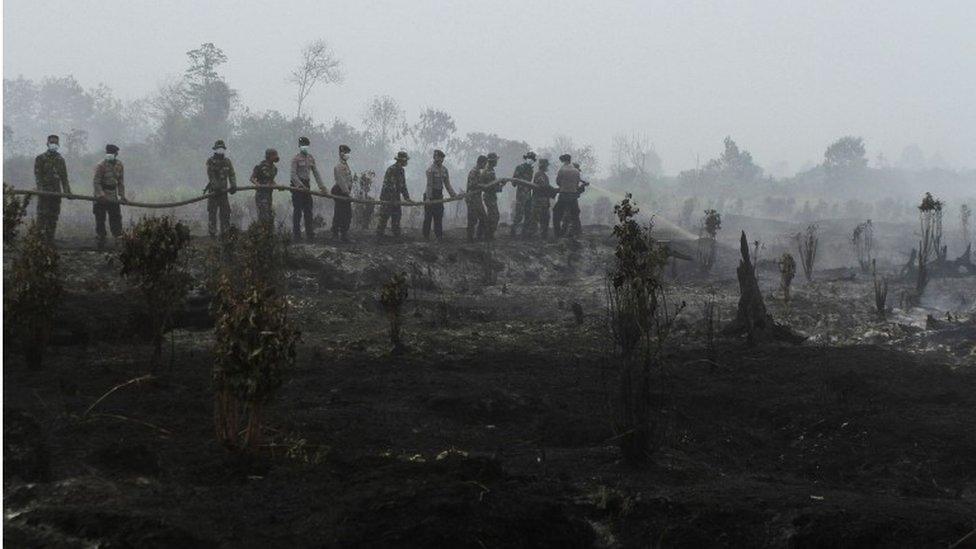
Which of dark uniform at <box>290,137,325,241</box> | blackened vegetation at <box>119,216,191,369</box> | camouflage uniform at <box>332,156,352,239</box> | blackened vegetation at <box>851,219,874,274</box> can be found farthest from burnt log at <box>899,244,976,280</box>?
blackened vegetation at <box>119,216,191,369</box>

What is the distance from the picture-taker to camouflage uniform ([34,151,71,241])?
1084cm

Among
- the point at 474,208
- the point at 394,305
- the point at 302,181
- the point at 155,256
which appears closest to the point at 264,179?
the point at 302,181

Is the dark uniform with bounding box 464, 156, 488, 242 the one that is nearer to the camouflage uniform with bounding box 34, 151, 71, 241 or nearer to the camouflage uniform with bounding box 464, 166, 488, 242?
the camouflage uniform with bounding box 464, 166, 488, 242

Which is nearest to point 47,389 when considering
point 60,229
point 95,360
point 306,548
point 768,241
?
point 95,360

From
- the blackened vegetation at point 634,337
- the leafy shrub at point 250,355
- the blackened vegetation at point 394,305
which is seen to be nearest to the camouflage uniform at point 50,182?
the blackened vegetation at point 394,305

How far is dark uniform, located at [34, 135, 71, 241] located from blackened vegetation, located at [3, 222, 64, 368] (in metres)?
4.63

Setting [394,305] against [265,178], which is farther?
[265,178]

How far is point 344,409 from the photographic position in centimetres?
591

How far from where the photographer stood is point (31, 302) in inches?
252

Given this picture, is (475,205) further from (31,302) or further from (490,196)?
(31,302)

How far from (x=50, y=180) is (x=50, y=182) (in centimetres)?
3

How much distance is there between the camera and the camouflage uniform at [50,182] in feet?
35.6

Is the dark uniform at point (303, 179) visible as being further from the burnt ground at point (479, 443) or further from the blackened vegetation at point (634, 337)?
the blackened vegetation at point (634, 337)

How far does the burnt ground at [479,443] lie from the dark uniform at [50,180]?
814 mm
